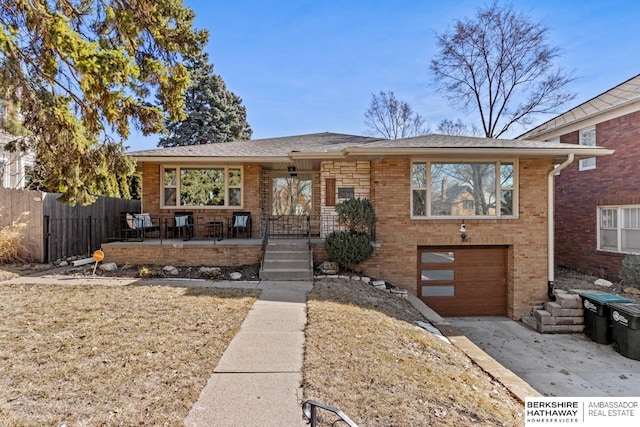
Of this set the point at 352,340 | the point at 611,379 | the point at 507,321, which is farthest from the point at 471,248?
the point at 352,340

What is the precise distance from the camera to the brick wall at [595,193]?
35.5 ft

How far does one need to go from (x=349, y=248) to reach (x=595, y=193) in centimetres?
974

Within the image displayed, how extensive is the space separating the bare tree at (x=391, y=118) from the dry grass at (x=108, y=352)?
74.3 feet

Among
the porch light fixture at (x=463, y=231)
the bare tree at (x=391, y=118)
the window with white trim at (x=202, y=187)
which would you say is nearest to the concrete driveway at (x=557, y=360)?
the porch light fixture at (x=463, y=231)

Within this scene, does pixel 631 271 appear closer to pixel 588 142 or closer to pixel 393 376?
pixel 588 142

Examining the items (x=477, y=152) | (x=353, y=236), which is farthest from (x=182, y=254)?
(x=477, y=152)

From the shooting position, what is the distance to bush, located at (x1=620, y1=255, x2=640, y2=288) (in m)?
9.85

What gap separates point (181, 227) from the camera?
10.9 m

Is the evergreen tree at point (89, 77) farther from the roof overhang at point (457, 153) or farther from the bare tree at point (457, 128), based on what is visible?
the bare tree at point (457, 128)

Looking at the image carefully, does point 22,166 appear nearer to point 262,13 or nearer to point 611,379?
point 262,13

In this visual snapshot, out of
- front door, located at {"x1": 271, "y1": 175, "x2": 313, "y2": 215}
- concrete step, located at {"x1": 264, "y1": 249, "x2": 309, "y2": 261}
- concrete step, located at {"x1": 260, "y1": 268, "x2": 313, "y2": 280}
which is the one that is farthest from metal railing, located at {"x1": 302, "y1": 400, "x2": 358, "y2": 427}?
front door, located at {"x1": 271, "y1": 175, "x2": 313, "y2": 215}

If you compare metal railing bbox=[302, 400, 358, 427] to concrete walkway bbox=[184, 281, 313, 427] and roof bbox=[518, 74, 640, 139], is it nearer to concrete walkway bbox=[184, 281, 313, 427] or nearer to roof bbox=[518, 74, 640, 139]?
concrete walkway bbox=[184, 281, 313, 427]

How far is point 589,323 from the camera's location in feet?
25.8

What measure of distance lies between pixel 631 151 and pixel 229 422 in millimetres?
13635
